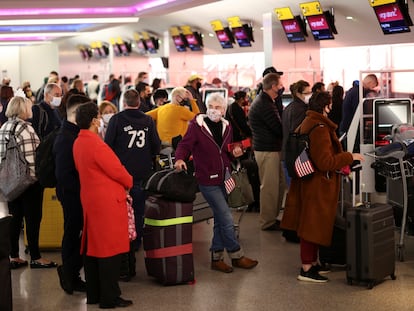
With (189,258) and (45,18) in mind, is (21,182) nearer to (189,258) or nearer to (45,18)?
(189,258)

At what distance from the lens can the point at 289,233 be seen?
8094 millimetres

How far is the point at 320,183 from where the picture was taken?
628cm

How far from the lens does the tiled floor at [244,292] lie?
5840mm

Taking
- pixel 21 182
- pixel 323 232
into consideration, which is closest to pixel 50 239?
pixel 21 182

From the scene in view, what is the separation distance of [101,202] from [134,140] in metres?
1.32

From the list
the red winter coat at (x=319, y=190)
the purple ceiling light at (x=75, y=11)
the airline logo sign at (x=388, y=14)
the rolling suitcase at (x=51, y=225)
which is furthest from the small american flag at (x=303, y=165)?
the purple ceiling light at (x=75, y=11)

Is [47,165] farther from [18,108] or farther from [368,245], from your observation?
[368,245]

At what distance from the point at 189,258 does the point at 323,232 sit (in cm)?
111

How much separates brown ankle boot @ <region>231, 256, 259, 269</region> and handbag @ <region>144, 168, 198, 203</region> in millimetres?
891

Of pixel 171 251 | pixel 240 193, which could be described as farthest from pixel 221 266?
pixel 240 193

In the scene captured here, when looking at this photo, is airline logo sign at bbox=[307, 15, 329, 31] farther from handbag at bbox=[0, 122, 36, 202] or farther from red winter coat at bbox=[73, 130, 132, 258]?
red winter coat at bbox=[73, 130, 132, 258]

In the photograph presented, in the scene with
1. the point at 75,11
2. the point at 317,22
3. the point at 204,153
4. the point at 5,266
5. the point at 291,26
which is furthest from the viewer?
the point at 75,11

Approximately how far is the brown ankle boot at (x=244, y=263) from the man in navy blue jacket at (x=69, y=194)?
4.59ft

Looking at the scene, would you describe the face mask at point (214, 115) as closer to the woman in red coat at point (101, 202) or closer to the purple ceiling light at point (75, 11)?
the woman in red coat at point (101, 202)
